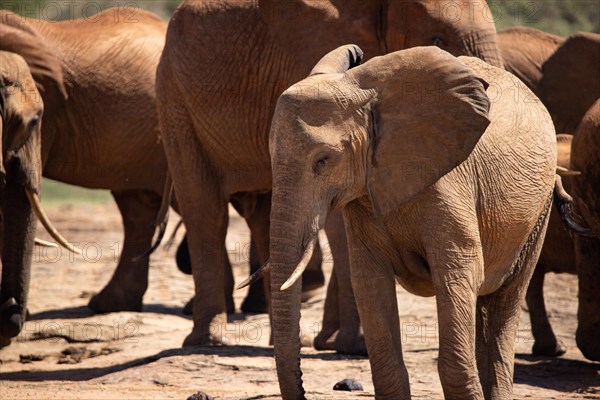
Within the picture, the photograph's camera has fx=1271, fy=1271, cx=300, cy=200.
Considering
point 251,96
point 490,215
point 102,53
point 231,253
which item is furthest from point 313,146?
point 231,253

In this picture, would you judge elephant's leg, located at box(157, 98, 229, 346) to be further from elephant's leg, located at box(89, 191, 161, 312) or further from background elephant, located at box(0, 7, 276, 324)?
elephant's leg, located at box(89, 191, 161, 312)

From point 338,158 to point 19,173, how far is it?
11.8 ft

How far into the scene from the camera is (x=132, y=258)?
9.70 m

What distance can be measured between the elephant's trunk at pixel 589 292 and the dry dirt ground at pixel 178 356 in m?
0.15

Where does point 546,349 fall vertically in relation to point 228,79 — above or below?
below

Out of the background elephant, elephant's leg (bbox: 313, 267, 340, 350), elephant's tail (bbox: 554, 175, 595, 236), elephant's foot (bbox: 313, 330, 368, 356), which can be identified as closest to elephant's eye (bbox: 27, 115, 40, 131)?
the background elephant

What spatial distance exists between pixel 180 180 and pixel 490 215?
311cm

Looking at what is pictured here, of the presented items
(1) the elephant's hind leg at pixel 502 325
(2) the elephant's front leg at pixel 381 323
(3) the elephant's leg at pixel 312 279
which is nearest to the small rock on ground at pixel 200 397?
(2) the elephant's front leg at pixel 381 323

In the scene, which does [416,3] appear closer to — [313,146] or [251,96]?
[251,96]

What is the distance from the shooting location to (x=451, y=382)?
474 cm

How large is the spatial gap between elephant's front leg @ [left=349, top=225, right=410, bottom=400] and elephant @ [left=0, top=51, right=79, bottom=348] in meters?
2.99

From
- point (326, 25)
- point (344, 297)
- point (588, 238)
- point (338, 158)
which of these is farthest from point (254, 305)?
point (338, 158)

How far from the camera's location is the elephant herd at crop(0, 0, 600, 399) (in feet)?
15.4

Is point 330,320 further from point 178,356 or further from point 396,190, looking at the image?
point 396,190
